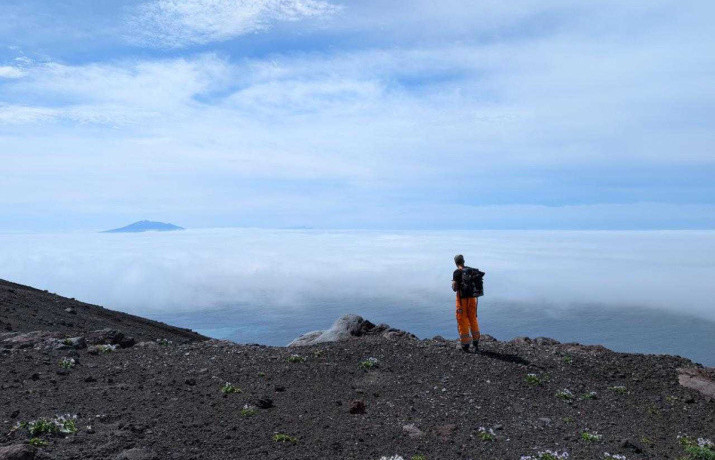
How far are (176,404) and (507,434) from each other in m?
7.69

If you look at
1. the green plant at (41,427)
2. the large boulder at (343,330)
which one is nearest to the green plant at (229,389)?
the green plant at (41,427)

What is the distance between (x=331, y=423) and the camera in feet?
40.9

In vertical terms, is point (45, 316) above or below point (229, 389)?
above

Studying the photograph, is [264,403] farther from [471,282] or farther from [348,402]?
[471,282]

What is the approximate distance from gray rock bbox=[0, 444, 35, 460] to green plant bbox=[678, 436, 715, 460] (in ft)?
44.2

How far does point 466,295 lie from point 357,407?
6688 millimetres

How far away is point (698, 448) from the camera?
1287cm

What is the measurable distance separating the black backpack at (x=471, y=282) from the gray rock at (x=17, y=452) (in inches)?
505


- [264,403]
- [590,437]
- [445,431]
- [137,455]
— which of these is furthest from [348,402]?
[590,437]

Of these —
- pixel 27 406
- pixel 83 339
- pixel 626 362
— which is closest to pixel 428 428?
pixel 27 406

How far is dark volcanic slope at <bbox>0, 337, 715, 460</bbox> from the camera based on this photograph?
11258mm

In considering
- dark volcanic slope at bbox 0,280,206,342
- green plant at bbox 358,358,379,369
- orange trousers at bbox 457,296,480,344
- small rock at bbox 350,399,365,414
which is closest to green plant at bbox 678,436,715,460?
orange trousers at bbox 457,296,480,344

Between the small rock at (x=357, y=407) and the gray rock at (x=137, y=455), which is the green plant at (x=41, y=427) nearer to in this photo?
the gray rock at (x=137, y=455)

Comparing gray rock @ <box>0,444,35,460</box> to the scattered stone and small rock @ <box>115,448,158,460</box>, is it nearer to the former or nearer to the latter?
small rock @ <box>115,448,158,460</box>
